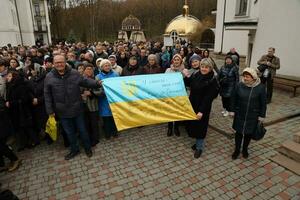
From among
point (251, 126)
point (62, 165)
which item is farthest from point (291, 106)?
point (62, 165)

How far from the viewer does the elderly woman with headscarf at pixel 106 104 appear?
18.1ft

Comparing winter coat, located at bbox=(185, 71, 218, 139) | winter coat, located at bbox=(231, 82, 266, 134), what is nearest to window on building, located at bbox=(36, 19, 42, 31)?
winter coat, located at bbox=(185, 71, 218, 139)

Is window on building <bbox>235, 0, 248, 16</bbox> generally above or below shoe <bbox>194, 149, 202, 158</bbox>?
above

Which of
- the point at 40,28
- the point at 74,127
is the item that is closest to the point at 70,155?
the point at 74,127

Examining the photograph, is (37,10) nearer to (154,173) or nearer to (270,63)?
(270,63)

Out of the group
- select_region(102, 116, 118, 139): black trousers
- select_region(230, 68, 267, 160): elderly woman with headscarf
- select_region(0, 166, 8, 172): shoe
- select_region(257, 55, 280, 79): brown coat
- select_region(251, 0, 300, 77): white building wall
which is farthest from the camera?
select_region(251, 0, 300, 77): white building wall

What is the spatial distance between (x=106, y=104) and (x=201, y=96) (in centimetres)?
217

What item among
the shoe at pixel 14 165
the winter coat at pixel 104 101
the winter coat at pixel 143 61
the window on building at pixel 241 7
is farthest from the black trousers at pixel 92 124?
the window on building at pixel 241 7

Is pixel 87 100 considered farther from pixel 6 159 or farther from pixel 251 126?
pixel 251 126

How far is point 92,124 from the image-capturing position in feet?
18.4

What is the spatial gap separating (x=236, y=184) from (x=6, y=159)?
4692 mm

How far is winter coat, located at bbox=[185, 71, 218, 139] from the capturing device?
475 centimetres

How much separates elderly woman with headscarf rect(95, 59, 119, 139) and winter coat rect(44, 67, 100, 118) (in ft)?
2.13

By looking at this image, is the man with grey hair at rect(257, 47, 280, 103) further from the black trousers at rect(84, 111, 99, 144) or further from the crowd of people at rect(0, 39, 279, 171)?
the black trousers at rect(84, 111, 99, 144)
